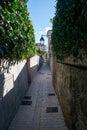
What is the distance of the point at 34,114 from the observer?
6.93 metres

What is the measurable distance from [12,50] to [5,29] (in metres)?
0.78

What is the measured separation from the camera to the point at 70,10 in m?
2.85

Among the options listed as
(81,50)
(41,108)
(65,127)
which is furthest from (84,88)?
(41,108)

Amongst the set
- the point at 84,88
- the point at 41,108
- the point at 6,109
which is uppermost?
the point at 84,88

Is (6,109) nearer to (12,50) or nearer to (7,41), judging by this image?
(12,50)

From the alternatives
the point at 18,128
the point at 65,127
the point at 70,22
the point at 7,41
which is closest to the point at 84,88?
the point at 70,22

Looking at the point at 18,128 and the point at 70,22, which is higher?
the point at 70,22

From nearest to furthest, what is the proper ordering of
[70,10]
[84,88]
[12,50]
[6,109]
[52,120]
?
[70,10] < [84,88] < [12,50] < [6,109] < [52,120]

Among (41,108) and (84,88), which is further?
(41,108)

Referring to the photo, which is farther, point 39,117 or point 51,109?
point 51,109

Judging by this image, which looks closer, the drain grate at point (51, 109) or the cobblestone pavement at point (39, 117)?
the cobblestone pavement at point (39, 117)

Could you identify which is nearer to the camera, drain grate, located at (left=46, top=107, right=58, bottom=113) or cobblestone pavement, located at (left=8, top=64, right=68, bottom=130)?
cobblestone pavement, located at (left=8, top=64, right=68, bottom=130)

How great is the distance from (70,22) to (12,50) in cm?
189

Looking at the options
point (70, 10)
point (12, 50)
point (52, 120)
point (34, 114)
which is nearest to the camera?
point (70, 10)
